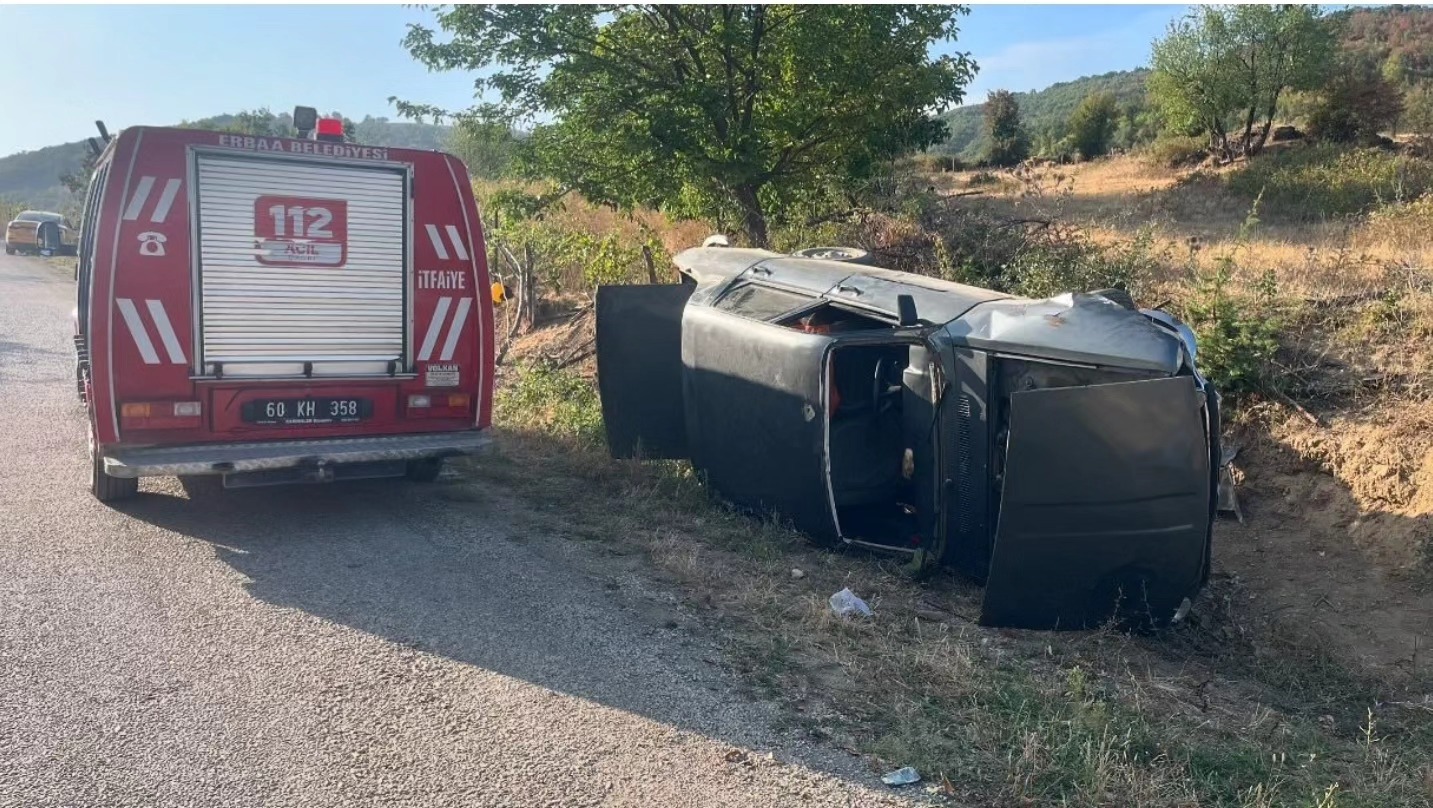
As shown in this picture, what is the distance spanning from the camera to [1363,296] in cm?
849

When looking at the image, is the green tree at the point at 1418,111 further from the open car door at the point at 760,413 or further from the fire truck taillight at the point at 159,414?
the fire truck taillight at the point at 159,414

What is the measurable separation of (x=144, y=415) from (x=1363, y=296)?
8.87m

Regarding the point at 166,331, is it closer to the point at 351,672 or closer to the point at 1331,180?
the point at 351,672

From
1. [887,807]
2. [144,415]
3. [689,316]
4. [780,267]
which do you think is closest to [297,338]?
[144,415]

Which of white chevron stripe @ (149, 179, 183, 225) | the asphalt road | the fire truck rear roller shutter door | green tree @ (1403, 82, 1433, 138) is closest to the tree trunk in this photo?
the fire truck rear roller shutter door

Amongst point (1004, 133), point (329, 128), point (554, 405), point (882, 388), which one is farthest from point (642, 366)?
point (1004, 133)

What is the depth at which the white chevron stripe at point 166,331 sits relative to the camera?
6.27 meters

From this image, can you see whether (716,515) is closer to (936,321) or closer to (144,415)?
(936,321)

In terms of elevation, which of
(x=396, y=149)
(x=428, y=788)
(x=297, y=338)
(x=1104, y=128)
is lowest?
(x=428, y=788)

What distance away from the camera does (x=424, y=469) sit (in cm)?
789

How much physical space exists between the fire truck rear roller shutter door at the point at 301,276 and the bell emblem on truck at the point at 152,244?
0.70ft

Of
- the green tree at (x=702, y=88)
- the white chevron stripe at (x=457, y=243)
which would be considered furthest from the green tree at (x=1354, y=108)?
the white chevron stripe at (x=457, y=243)

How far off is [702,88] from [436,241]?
5.26m

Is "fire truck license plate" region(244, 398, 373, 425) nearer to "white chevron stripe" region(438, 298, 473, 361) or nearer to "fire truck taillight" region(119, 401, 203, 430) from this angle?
"fire truck taillight" region(119, 401, 203, 430)
